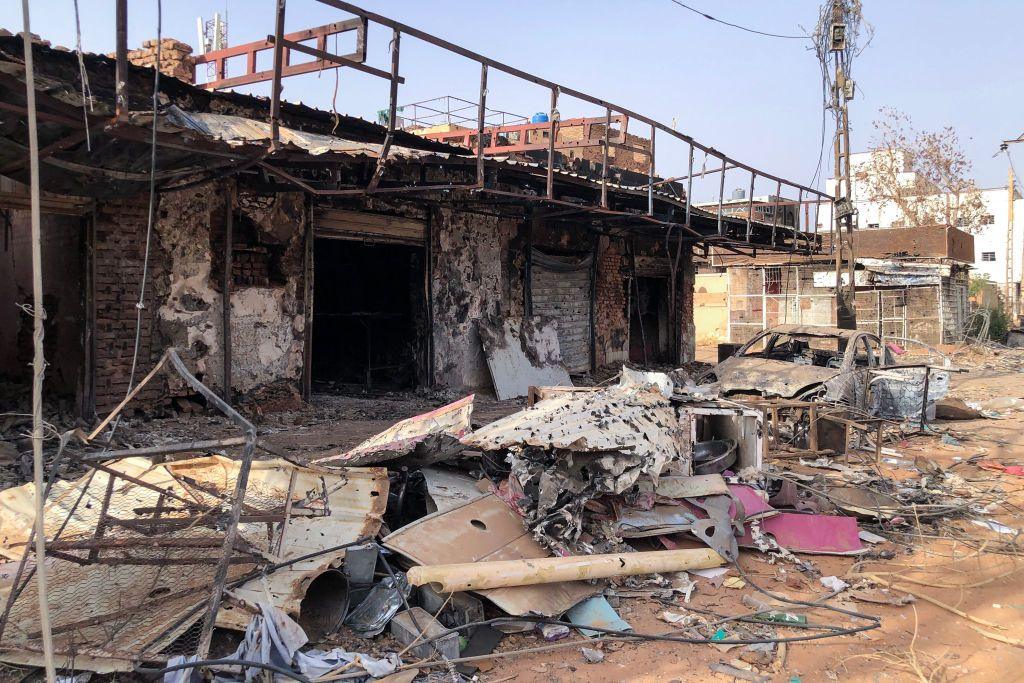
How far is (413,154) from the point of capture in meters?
7.15

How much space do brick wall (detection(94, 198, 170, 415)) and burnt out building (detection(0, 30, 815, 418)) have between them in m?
0.01

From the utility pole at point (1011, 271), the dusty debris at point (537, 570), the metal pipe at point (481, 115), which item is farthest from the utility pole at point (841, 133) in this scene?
the utility pole at point (1011, 271)

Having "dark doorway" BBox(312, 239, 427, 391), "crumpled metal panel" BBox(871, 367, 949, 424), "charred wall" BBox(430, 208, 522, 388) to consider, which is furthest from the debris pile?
"dark doorway" BBox(312, 239, 427, 391)

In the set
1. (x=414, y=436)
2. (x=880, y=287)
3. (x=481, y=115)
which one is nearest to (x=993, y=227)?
(x=880, y=287)

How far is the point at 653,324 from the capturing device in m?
16.5

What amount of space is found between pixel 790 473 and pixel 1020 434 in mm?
5259

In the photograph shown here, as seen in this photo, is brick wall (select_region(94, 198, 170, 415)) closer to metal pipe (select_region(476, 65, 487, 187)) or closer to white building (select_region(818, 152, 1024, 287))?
metal pipe (select_region(476, 65, 487, 187))

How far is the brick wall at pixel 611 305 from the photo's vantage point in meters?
13.7

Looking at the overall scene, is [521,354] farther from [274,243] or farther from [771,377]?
[274,243]

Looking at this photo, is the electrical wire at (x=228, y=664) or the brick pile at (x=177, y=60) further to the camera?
the brick pile at (x=177, y=60)

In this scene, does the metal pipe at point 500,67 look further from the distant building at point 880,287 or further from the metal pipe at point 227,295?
the distant building at point 880,287

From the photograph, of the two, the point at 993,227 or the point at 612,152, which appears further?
the point at 993,227

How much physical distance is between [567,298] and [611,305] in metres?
1.49

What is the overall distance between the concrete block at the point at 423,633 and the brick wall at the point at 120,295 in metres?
4.95
